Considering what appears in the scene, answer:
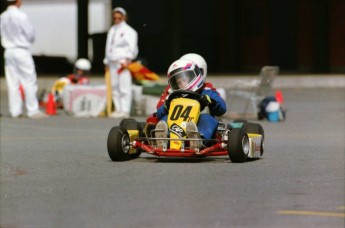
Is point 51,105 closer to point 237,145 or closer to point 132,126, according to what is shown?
point 132,126

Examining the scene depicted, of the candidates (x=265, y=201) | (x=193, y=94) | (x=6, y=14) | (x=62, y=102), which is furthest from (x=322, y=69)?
(x=265, y=201)

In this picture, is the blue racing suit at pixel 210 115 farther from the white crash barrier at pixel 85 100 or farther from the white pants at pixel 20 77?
the white crash barrier at pixel 85 100

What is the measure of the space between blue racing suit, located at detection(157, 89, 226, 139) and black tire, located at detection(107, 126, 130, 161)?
0.44 meters

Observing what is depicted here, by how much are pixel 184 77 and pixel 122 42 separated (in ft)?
24.8

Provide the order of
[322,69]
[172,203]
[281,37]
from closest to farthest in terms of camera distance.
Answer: [172,203], [322,69], [281,37]

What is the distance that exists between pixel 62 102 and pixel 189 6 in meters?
13.8

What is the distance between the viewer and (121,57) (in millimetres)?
20125

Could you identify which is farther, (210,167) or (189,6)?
(189,6)

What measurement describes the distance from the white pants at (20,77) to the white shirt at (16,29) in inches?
5.6

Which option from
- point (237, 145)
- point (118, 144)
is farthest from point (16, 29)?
point (237, 145)

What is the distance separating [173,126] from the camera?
12109 millimetres

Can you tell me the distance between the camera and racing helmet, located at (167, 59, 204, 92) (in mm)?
12500

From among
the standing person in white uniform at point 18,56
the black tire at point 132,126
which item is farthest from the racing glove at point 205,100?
the standing person in white uniform at point 18,56

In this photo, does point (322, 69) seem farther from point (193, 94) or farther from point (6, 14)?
point (193, 94)
